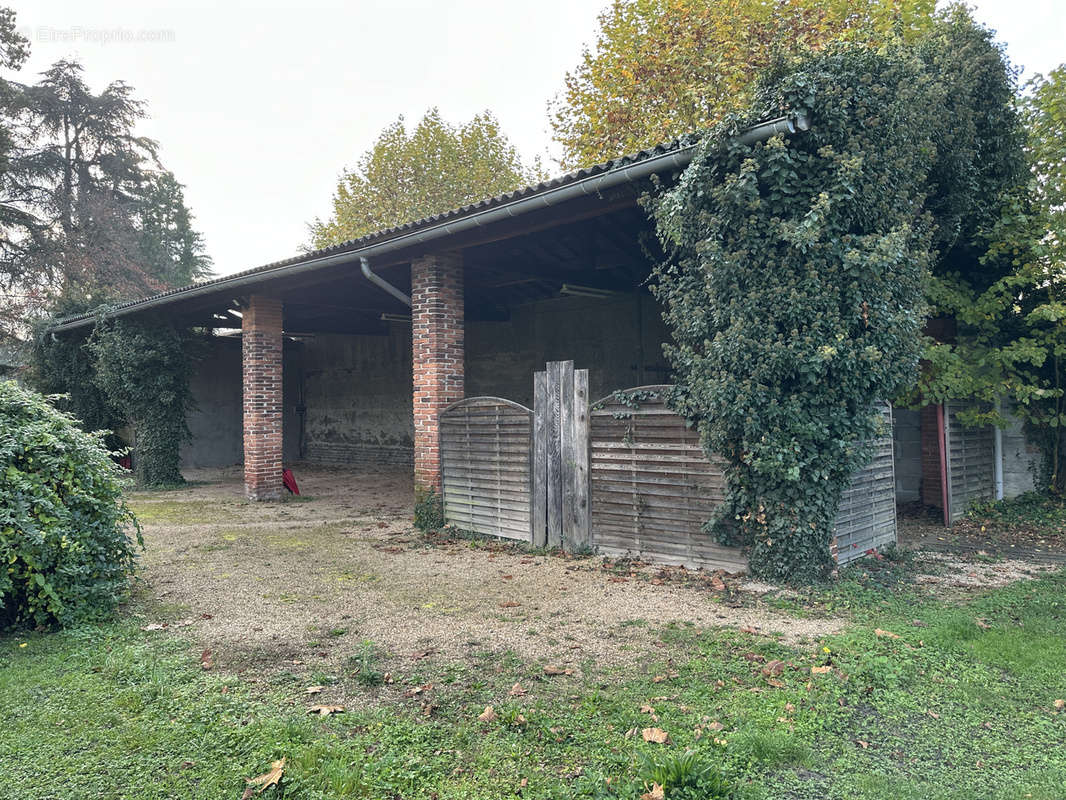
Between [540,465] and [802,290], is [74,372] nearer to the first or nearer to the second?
[540,465]

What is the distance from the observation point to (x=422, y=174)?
81.5 feet

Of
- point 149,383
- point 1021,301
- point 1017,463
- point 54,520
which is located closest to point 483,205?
point 54,520

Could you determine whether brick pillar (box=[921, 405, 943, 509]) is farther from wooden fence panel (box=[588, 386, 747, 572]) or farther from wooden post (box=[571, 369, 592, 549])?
wooden post (box=[571, 369, 592, 549])

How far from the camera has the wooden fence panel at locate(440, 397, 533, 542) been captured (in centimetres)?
710

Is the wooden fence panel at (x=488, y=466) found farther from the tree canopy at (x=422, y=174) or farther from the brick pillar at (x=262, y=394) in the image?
the tree canopy at (x=422, y=174)

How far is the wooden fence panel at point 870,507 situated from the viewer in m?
5.71

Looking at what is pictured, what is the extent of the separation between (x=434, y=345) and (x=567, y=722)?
18.4 ft

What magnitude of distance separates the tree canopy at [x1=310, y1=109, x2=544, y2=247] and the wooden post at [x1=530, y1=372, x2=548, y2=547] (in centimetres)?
1860

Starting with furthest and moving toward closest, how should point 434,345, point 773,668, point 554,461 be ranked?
point 434,345 < point 554,461 < point 773,668

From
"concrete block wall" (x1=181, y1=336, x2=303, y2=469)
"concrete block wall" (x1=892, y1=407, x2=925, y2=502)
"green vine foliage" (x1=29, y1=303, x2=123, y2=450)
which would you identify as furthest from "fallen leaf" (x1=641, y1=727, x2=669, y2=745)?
"concrete block wall" (x1=181, y1=336, x2=303, y2=469)

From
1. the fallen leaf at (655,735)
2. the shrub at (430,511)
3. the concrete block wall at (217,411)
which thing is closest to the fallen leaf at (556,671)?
the fallen leaf at (655,735)

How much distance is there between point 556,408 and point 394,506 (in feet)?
15.1

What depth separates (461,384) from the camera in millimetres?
8281

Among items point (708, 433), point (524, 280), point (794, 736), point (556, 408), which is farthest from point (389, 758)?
point (524, 280)
